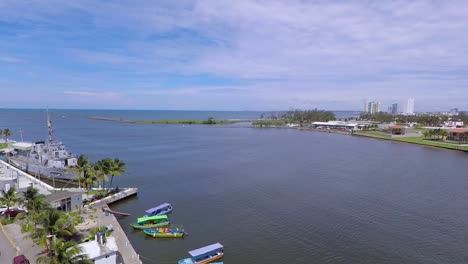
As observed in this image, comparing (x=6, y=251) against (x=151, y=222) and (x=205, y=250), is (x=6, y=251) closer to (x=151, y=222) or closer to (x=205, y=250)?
(x=151, y=222)

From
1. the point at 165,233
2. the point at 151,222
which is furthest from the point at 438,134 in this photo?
the point at 165,233

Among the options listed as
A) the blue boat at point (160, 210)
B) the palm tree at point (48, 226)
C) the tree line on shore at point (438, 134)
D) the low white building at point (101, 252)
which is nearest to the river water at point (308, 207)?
the blue boat at point (160, 210)

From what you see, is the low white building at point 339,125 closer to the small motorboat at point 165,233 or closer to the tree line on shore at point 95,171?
the tree line on shore at point 95,171

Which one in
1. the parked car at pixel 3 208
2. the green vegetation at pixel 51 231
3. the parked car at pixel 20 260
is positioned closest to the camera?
the green vegetation at pixel 51 231

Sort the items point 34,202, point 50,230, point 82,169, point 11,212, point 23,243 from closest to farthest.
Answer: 1. point 50,230
2. point 23,243
3. point 34,202
4. point 11,212
5. point 82,169

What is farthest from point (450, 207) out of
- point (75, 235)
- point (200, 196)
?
point (75, 235)

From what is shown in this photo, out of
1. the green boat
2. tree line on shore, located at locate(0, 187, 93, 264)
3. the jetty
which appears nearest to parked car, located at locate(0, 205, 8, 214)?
tree line on shore, located at locate(0, 187, 93, 264)

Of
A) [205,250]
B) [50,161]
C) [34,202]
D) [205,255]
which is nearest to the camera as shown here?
[205,255]
